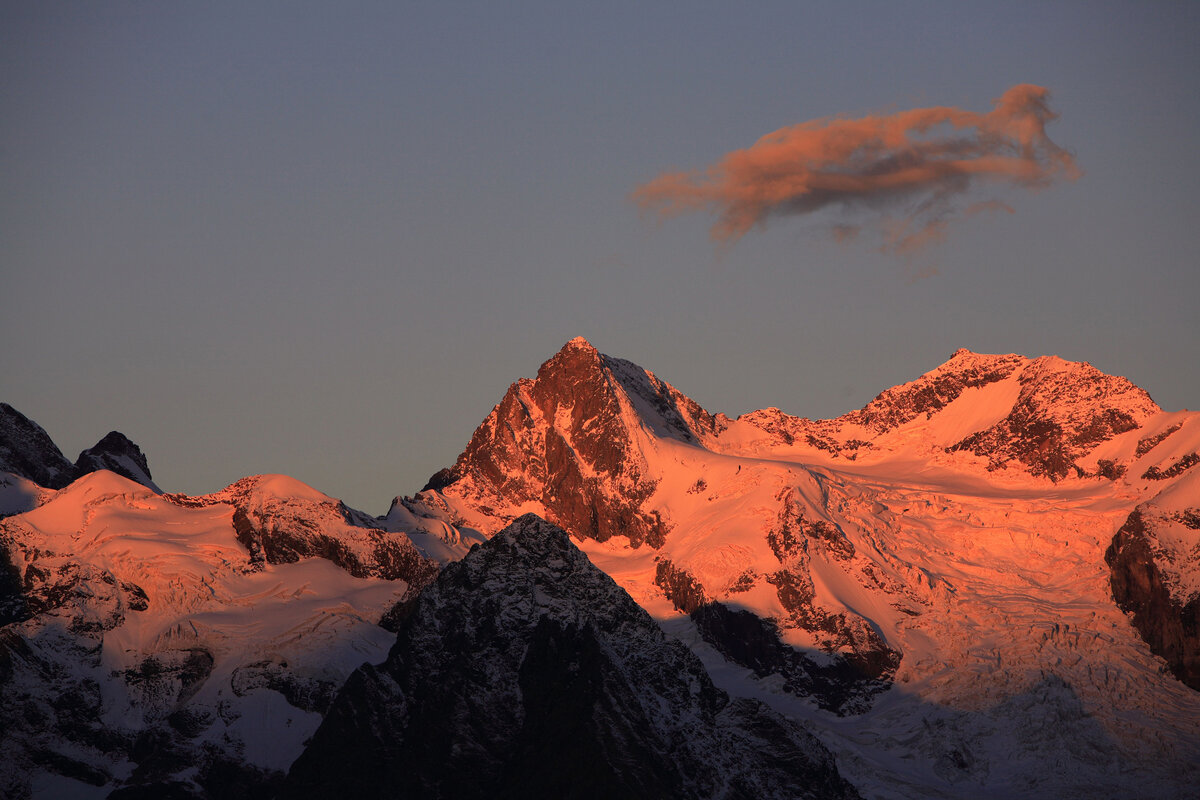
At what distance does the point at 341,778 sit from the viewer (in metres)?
190

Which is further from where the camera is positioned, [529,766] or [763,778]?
[763,778]

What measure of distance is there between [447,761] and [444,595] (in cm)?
1851

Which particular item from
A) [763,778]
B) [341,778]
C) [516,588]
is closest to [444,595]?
[516,588]

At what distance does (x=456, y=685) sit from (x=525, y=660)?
629 centimetres

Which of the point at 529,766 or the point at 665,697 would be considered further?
the point at 665,697

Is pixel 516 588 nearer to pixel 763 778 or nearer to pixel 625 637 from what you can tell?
pixel 625 637

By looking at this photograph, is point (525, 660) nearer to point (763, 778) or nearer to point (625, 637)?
point (625, 637)

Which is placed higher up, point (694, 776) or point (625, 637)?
point (625, 637)

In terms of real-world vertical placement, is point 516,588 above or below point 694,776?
above

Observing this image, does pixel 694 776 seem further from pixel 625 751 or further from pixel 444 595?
pixel 444 595

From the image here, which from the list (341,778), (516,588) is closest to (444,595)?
(516,588)

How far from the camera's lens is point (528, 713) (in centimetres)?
18775

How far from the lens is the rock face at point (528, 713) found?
18288 cm

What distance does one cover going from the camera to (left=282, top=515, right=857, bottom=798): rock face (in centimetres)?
18288
